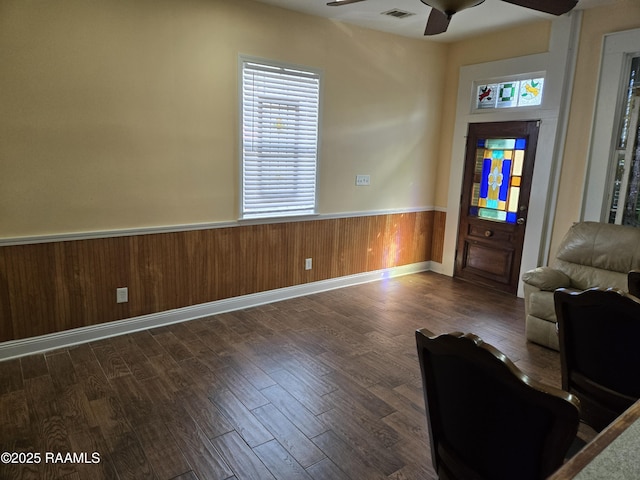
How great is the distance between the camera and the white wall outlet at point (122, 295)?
11.6ft

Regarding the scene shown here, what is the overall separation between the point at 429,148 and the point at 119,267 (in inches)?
160

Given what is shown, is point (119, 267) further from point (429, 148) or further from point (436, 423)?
point (429, 148)

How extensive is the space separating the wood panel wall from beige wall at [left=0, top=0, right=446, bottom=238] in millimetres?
196

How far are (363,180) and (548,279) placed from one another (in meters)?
2.27

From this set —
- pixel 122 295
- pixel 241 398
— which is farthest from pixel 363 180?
pixel 241 398

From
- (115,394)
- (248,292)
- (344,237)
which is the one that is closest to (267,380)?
(115,394)

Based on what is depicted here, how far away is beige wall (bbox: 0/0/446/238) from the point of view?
2945mm

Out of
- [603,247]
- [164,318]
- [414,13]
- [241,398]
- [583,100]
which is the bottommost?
[241,398]

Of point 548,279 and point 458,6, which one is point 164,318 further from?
point 548,279

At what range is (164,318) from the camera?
12.4 ft

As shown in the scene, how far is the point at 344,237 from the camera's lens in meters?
5.00

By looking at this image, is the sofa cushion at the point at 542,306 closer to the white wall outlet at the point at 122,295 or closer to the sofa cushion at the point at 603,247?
the sofa cushion at the point at 603,247

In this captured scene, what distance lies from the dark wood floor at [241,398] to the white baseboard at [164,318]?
0.28ft

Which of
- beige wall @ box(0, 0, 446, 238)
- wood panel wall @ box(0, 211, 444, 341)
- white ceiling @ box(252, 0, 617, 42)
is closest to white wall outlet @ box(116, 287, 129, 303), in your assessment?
wood panel wall @ box(0, 211, 444, 341)
